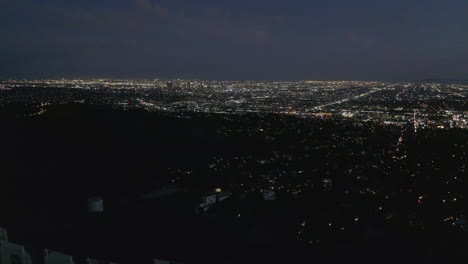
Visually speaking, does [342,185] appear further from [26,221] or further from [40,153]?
[40,153]

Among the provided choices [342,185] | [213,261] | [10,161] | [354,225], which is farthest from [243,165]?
[10,161]

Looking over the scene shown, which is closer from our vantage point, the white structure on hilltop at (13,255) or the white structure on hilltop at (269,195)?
the white structure on hilltop at (13,255)

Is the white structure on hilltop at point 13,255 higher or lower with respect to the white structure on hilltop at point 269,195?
higher

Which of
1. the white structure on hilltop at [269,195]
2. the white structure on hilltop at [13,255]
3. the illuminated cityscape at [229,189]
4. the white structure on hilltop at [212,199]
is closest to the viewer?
the white structure on hilltop at [13,255]

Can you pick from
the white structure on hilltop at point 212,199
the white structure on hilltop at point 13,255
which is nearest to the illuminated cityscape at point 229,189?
the white structure on hilltop at point 212,199

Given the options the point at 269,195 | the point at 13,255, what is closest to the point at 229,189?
the point at 269,195

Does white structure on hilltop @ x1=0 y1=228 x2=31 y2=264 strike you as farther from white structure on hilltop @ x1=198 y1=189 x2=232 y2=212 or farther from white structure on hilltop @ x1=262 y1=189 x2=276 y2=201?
white structure on hilltop @ x1=262 y1=189 x2=276 y2=201

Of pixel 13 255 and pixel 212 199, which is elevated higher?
pixel 13 255

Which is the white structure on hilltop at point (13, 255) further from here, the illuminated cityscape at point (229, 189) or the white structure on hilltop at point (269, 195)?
the white structure on hilltop at point (269, 195)

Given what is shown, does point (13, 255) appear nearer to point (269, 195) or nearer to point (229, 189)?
point (269, 195)

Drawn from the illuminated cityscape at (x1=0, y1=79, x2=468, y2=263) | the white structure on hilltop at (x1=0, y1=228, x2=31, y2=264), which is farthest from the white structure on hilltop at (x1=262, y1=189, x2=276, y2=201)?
the white structure on hilltop at (x1=0, y1=228, x2=31, y2=264)

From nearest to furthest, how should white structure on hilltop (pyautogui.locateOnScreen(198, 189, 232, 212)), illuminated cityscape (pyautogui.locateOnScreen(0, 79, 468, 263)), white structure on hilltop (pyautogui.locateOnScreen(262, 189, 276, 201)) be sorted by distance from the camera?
illuminated cityscape (pyautogui.locateOnScreen(0, 79, 468, 263))
white structure on hilltop (pyautogui.locateOnScreen(198, 189, 232, 212))
white structure on hilltop (pyautogui.locateOnScreen(262, 189, 276, 201))
